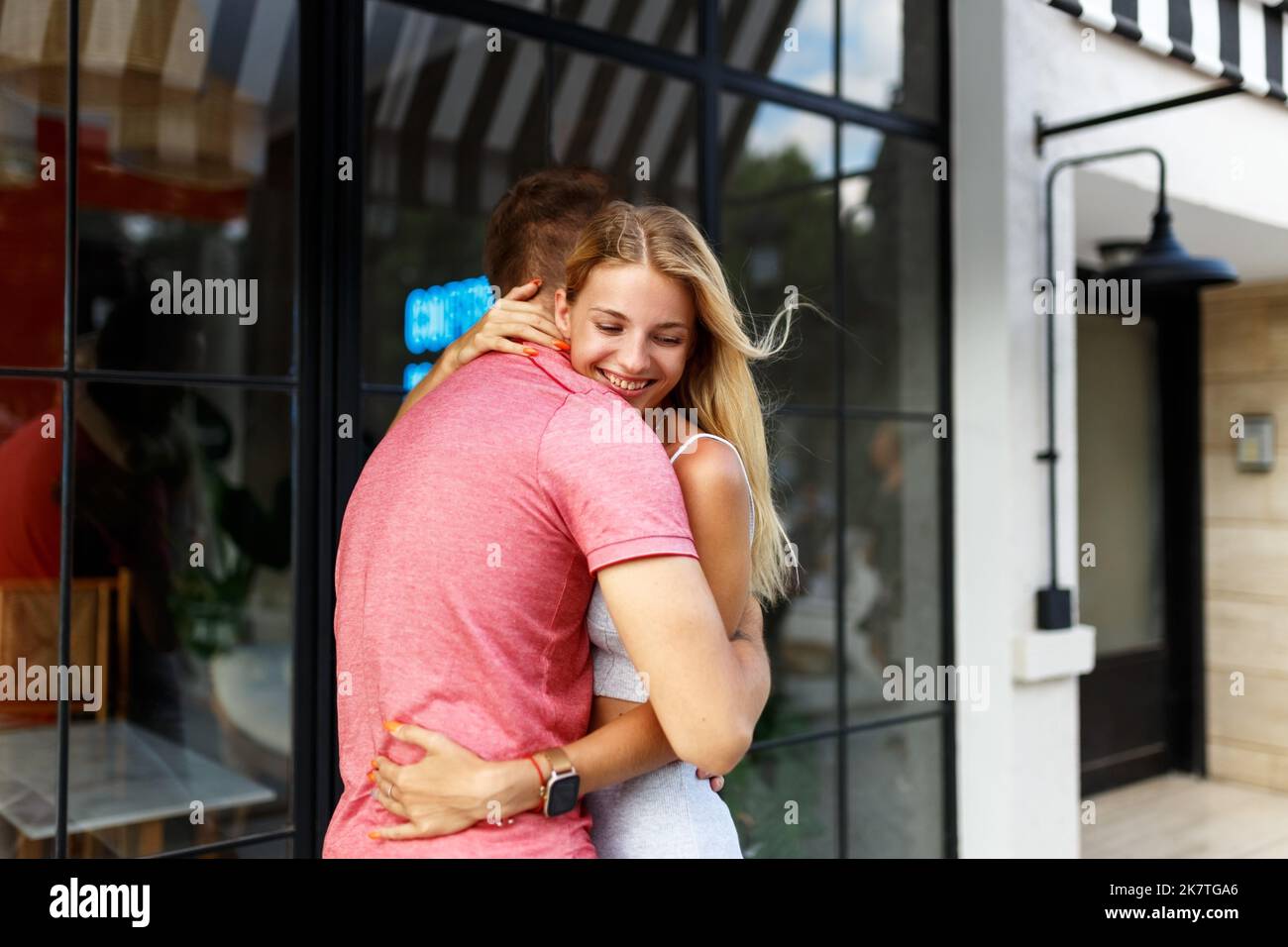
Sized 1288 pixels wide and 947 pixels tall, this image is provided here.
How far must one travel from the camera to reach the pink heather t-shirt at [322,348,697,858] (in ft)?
3.34

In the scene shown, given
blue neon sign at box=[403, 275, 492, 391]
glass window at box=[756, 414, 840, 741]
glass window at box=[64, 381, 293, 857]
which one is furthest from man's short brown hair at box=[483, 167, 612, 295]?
glass window at box=[756, 414, 840, 741]

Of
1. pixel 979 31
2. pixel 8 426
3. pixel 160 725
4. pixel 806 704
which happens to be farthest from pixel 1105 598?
pixel 8 426

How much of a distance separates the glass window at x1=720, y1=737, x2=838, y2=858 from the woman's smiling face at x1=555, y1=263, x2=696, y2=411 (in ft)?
7.68

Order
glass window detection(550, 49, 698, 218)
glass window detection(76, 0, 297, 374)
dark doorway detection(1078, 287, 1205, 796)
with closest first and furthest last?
glass window detection(76, 0, 297, 374) → dark doorway detection(1078, 287, 1205, 796) → glass window detection(550, 49, 698, 218)

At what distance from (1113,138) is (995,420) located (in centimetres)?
117

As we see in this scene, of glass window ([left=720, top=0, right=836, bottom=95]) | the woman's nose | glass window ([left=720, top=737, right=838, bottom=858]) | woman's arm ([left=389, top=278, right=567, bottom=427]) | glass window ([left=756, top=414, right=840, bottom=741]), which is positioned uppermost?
glass window ([left=720, top=0, right=836, bottom=95])

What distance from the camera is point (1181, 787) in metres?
5.42

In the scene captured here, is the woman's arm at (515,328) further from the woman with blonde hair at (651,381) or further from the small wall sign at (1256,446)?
the small wall sign at (1256,446)

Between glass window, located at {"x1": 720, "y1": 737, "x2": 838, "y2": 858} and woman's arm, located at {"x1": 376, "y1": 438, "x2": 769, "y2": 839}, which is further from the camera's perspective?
glass window, located at {"x1": 720, "y1": 737, "x2": 838, "y2": 858}

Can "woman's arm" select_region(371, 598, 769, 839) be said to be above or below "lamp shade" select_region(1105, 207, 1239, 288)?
below

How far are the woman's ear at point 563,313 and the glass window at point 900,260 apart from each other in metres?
2.37

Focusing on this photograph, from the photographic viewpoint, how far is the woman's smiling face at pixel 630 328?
119cm

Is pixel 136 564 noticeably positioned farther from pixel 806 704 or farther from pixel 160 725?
pixel 806 704

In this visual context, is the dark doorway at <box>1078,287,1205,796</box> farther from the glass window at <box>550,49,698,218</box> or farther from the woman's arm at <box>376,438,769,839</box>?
the woman's arm at <box>376,438,769,839</box>
